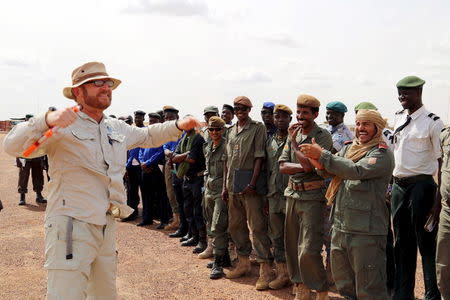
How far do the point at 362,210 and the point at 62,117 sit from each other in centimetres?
261

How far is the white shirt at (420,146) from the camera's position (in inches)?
183

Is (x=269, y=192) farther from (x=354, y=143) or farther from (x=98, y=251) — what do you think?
(x=98, y=251)

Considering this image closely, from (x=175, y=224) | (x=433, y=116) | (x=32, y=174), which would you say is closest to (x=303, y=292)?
(x=433, y=116)

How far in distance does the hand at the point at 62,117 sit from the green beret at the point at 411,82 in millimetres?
3477

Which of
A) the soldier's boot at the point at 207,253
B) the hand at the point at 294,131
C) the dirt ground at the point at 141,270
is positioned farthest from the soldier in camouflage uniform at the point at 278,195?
the soldier's boot at the point at 207,253

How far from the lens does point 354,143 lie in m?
4.21

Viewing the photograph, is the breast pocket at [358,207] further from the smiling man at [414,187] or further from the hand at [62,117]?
the hand at [62,117]

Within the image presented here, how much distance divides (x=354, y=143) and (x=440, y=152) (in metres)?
1.09

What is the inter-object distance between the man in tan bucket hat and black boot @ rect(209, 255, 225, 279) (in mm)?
2465

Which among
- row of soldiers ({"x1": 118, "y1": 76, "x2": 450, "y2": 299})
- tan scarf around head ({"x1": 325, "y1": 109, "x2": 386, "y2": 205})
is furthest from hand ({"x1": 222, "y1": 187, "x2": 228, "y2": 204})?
tan scarf around head ({"x1": 325, "y1": 109, "x2": 386, "y2": 205})

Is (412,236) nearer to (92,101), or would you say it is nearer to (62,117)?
(92,101)

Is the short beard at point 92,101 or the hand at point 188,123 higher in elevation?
the short beard at point 92,101

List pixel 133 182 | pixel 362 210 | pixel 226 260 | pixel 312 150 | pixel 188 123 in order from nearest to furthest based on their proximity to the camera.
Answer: pixel 188 123, pixel 362 210, pixel 312 150, pixel 226 260, pixel 133 182

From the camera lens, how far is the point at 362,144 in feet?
13.4
